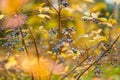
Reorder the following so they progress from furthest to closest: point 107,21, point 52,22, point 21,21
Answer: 1. point 52,22
2. point 107,21
3. point 21,21

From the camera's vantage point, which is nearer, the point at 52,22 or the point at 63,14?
the point at 63,14

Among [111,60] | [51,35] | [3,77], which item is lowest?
[3,77]

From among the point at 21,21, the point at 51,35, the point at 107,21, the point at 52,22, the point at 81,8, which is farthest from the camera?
the point at 52,22

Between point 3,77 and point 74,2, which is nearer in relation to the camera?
point 74,2

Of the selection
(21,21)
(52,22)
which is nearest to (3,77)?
(52,22)

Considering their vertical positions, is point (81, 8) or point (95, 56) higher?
point (81, 8)

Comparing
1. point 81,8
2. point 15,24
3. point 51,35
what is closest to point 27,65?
point 51,35

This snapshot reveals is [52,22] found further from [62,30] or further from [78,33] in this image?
[62,30]

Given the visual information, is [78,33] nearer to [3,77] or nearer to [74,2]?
[74,2]

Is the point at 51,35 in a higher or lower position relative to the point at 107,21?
lower
